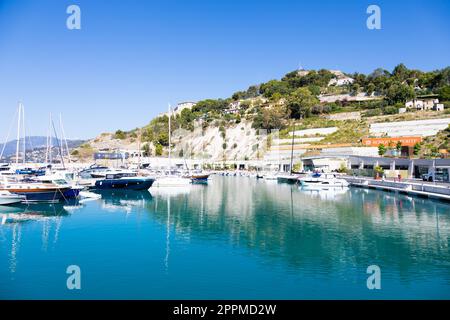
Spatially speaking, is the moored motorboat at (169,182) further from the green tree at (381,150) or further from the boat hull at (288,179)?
the green tree at (381,150)

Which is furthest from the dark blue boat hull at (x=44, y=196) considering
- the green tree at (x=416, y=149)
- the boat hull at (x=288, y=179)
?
the green tree at (x=416, y=149)

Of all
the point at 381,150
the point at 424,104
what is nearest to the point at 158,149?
the point at 381,150

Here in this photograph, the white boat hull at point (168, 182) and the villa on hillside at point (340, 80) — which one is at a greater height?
the villa on hillside at point (340, 80)

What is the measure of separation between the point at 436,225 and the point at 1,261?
21820 millimetres

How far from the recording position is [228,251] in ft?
56.2

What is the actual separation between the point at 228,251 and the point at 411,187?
2595 centimetres

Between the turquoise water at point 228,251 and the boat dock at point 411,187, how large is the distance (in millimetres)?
1805

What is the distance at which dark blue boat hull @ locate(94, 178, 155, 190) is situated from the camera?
41844mm

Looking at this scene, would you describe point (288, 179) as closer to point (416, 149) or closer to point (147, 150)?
point (416, 149)

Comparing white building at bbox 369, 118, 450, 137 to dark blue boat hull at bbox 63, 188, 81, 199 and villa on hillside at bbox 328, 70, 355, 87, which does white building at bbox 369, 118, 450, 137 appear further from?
dark blue boat hull at bbox 63, 188, 81, 199

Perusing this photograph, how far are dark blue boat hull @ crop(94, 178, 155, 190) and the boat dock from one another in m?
24.0

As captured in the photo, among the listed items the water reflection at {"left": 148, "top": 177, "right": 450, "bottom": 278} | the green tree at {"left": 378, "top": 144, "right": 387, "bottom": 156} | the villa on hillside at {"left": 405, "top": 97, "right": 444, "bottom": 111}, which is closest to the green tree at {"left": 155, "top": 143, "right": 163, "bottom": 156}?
the villa on hillside at {"left": 405, "top": 97, "right": 444, "bottom": 111}

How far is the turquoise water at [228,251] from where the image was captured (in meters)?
12.7
